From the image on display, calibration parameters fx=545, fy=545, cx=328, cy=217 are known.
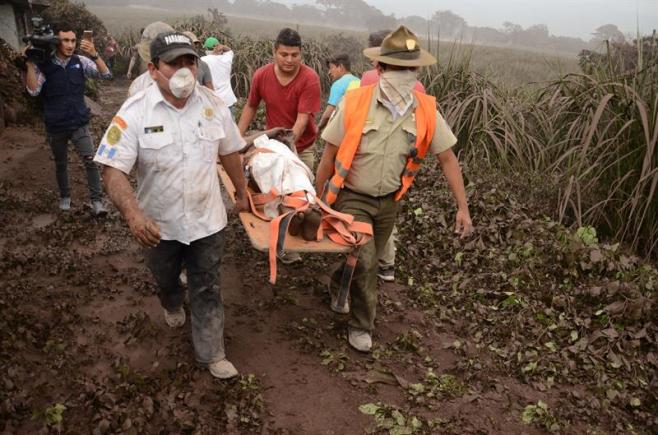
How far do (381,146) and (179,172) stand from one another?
1.30 meters

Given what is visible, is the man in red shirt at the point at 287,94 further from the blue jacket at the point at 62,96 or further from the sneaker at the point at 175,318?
the blue jacket at the point at 62,96

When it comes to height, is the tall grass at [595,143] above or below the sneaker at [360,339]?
above

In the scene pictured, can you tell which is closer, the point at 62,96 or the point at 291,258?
the point at 291,258

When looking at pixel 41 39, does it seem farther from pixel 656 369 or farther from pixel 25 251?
pixel 656 369

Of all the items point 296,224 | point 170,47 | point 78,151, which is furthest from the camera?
point 78,151

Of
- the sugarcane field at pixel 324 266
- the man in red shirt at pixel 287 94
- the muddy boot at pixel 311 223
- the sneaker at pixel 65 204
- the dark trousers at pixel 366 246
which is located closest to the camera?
the sugarcane field at pixel 324 266

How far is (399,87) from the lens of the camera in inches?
136

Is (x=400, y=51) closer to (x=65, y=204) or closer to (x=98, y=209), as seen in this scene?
(x=98, y=209)

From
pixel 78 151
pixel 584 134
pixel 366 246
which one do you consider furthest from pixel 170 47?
pixel 584 134

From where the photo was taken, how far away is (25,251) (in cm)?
494

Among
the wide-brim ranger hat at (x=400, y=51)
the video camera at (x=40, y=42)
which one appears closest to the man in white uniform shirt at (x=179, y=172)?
the wide-brim ranger hat at (x=400, y=51)

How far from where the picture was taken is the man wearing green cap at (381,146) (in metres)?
3.47

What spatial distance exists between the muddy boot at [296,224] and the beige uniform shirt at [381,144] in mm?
478

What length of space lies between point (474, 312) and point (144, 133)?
2.94 meters
